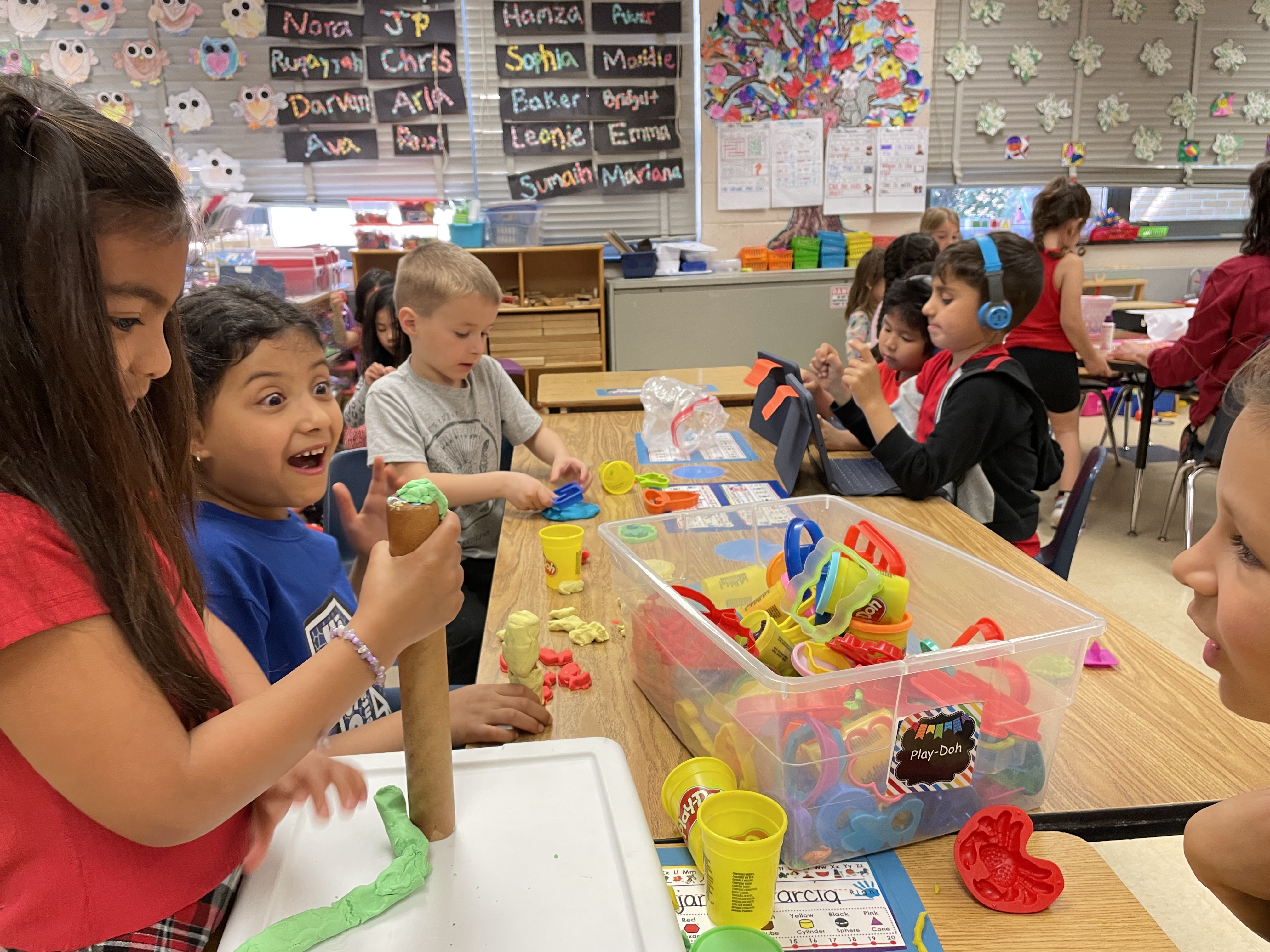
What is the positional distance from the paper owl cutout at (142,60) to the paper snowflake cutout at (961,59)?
16.2ft

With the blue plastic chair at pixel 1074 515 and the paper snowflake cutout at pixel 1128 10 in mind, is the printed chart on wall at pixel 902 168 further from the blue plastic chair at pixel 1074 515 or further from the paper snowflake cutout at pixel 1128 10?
the blue plastic chair at pixel 1074 515

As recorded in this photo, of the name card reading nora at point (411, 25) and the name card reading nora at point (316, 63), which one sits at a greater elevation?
the name card reading nora at point (411, 25)

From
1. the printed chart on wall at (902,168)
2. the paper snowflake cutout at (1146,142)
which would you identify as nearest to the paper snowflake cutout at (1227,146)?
the paper snowflake cutout at (1146,142)

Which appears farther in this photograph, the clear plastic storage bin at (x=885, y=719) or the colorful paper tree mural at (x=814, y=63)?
the colorful paper tree mural at (x=814, y=63)

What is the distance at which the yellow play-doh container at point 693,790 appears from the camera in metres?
0.78

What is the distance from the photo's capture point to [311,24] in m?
5.03

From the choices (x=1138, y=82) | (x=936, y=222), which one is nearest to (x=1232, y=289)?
(x=936, y=222)

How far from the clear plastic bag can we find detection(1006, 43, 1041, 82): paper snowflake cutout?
4.46 metres

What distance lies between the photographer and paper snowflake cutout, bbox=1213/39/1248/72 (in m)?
5.67

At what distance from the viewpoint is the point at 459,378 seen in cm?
205

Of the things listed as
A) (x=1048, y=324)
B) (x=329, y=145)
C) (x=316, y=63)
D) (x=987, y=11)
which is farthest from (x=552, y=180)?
(x=1048, y=324)

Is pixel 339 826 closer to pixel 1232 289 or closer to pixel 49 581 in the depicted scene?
pixel 49 581

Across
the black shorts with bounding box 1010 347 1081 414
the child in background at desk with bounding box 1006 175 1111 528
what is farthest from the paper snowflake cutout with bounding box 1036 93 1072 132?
the black shorts with bounding box 1010 347 1081 414

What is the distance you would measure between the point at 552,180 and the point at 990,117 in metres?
2.99
